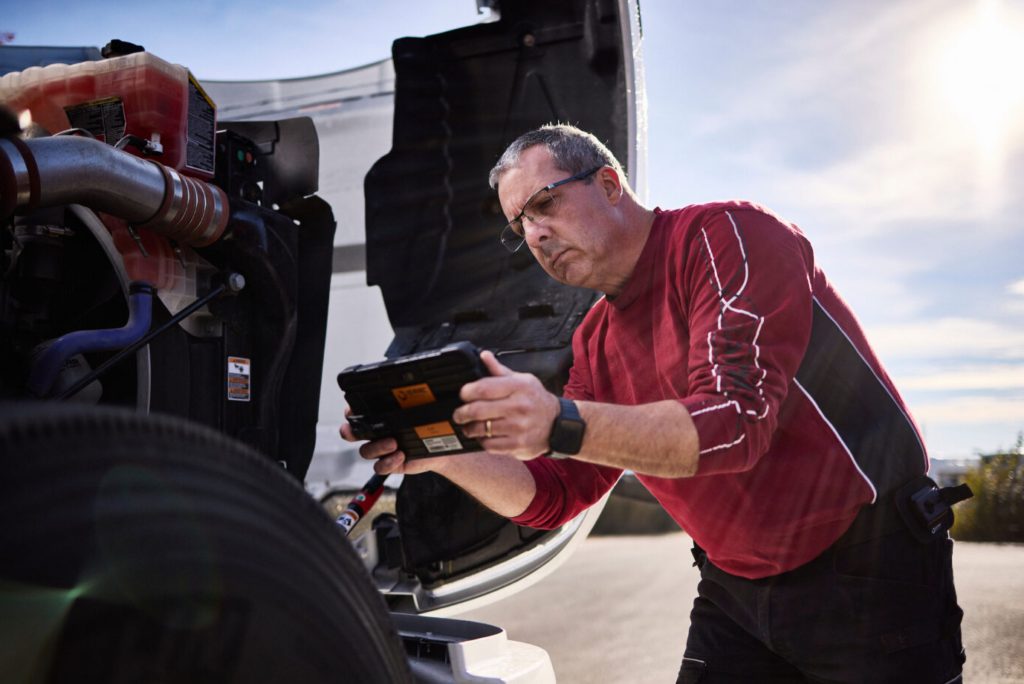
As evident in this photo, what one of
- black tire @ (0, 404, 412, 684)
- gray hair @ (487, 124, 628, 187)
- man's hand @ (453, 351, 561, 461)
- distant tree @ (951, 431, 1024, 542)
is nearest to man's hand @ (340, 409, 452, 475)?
man's hand @ (453, 351, 561, 461)

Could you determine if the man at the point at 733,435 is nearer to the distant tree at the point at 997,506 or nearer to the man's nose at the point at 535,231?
the man's nose at the point at 535,231

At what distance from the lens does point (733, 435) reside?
117cm

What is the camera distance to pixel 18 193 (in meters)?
1.27

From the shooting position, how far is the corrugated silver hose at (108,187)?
50.4 inches

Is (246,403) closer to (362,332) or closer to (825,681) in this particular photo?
(362,332)

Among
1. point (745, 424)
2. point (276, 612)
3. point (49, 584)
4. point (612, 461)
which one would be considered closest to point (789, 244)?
point (745, 424)

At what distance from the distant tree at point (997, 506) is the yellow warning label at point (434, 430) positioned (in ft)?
22.3

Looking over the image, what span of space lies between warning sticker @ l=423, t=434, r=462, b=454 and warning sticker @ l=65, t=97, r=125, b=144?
46.8 inches

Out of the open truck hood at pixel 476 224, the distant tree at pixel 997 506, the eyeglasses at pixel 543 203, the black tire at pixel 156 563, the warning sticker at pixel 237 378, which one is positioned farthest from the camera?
the distant tree at pixel 997 506

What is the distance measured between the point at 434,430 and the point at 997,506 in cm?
700

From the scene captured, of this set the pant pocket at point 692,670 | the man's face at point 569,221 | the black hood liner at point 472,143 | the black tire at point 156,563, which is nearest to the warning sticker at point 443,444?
the black tire at point 156,563

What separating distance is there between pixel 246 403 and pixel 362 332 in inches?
38.2

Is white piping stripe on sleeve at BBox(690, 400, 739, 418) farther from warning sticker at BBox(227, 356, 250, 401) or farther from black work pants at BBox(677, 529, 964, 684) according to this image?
warning sticker at BBox(227, 356, 250, 401)

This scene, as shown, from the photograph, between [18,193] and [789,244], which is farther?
[789,244]
